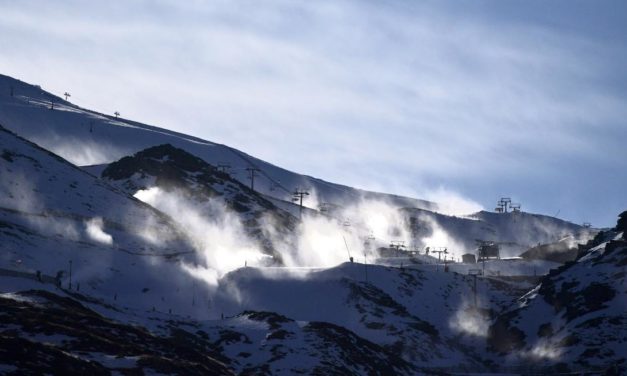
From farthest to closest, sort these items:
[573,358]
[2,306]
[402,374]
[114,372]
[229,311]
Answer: [229,311] < [573,358] < [402,374] < [2,306] < [114,372]

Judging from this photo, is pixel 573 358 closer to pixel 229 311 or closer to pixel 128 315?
pixel 229 311

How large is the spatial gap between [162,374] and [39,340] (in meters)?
13.3

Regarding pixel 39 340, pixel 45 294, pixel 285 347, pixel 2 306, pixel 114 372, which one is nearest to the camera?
pixel 114 372

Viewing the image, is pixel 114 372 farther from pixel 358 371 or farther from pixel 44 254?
pixel 44 254

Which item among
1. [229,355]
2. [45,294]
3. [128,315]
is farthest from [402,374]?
[45,294]

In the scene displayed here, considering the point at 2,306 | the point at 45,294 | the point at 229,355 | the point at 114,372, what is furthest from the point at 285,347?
the point at 114,372

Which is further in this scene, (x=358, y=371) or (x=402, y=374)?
(x=402, y=374)

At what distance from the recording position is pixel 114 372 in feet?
324

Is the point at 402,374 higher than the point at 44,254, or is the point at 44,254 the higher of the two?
the point at 44,254

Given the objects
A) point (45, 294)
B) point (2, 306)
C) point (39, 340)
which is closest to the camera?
point (39, 340)

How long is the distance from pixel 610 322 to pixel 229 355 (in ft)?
250

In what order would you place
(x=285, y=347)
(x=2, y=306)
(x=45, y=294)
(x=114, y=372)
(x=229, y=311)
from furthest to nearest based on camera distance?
(x=229, y=311)
(x=285, y=347)
(x=45, y=294)
(x=2, y=306)
(x=114, y=372)

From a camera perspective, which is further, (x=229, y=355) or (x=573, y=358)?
(x=573, y=358)

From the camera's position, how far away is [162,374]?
4043 inches
